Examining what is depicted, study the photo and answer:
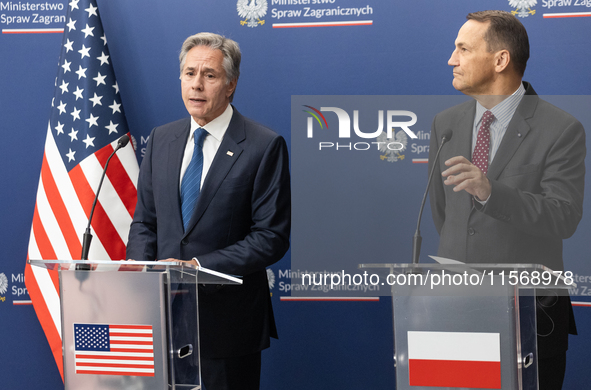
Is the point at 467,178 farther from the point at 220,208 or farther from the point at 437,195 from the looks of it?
the point at 220,208

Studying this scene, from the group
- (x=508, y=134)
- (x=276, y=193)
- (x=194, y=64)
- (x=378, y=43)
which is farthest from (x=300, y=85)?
(x=508, y=134)

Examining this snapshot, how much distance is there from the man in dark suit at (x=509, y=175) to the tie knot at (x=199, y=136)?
95 centimetres

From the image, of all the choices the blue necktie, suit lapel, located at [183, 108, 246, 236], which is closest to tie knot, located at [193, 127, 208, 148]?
A: the blue necktie

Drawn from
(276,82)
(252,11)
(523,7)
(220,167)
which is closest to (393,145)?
(220,167)

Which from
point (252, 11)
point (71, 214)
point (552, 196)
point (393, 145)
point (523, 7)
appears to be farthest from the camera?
point (252, 11)

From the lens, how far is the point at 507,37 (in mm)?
2059

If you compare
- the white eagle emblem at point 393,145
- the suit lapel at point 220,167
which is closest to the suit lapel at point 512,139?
the white eagle emblem at point 393,145

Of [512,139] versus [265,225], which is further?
[265,225]

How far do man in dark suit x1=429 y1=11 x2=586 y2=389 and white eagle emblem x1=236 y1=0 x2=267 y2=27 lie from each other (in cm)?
143

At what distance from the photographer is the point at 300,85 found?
308cm

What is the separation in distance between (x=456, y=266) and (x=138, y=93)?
222cm

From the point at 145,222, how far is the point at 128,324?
0.78m

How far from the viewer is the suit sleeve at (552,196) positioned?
1851 millimetres

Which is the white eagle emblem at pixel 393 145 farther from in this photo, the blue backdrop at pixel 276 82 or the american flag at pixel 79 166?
the american flag at pixel 79 166
